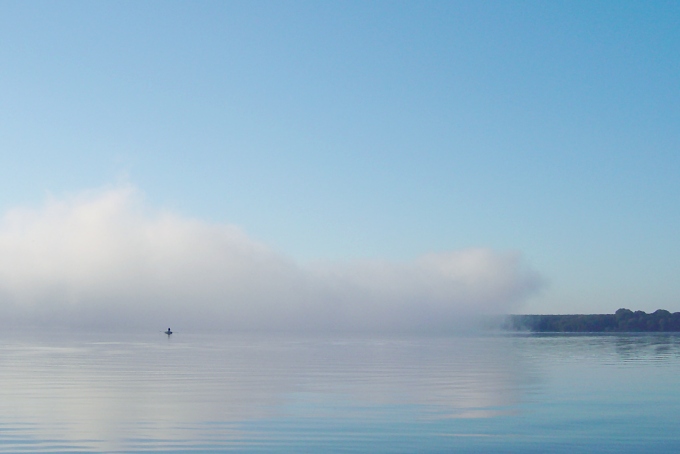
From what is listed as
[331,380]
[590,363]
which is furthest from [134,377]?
[590,363]

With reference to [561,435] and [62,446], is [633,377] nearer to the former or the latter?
[561,435]

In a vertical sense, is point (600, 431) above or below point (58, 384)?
below

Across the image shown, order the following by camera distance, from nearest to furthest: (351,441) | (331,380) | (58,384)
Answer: (351,441) < (58,384) < (331,380)

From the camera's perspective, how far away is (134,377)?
118 ft

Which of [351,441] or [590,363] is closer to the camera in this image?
[351,441]

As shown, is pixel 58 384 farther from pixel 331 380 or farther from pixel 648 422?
pixel 648 422

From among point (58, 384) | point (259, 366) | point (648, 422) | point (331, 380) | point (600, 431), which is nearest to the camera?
point (600, 431)

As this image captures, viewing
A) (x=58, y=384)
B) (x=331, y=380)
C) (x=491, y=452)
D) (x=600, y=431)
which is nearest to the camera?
(x=491, y=452)

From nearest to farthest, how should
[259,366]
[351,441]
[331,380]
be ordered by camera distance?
[351,441], [331,380], [259,366]

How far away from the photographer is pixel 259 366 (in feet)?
149

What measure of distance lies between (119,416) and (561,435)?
41.5 feet

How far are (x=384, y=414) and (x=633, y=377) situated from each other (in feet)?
61.2

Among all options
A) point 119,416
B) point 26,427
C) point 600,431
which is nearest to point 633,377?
point 600,431

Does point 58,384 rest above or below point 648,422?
above
